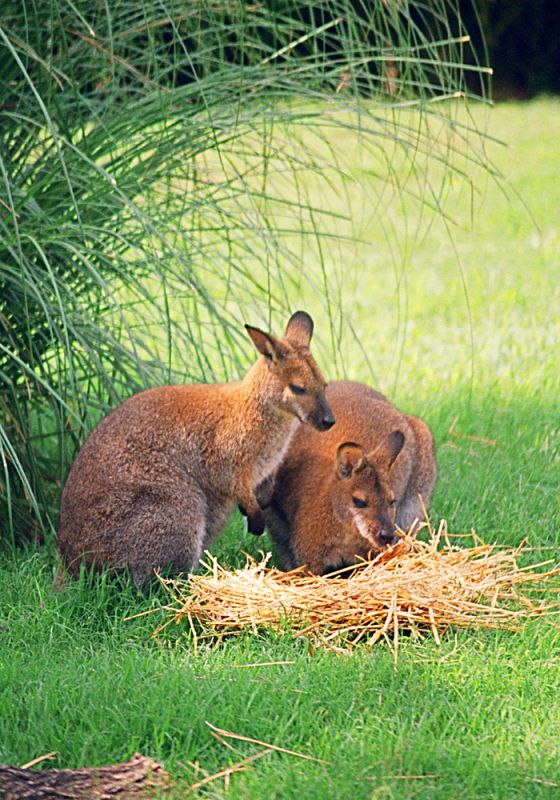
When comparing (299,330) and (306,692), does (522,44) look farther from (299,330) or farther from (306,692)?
(306,692)

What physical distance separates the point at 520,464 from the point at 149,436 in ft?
6.76

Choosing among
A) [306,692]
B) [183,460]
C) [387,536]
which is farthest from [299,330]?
[306,692]

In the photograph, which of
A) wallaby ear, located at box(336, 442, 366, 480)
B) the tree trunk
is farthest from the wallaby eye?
the tree trunk

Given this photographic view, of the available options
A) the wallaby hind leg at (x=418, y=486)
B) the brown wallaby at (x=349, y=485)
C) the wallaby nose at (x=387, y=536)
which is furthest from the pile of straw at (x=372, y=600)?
the wallaby hind leg at (x=418, y=486)

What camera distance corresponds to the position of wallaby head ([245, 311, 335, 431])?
4324 mm

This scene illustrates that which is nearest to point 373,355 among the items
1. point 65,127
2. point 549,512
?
point 549,512

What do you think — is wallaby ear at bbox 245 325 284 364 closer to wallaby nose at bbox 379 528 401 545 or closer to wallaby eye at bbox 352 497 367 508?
wallaby eye at bbox 352 497 367 508

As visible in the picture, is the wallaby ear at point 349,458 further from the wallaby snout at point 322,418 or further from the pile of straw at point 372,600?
the pile of straw at point 372,600

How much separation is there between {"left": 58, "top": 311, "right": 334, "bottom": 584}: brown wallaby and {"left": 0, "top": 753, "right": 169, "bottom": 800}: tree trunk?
1251 millimetres

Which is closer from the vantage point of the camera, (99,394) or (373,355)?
(99,394)

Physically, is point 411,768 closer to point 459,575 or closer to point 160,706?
point 160,706

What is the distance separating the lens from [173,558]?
4.21 meters

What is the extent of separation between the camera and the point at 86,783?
292cm

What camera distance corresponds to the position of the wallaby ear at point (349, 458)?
4.37 metres
